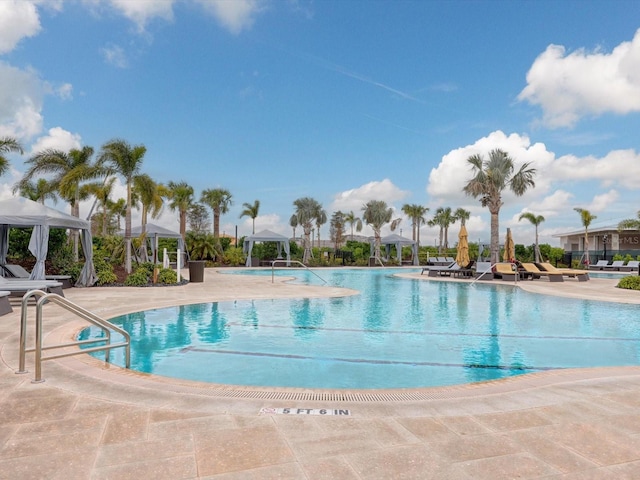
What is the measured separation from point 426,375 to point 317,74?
729 inches

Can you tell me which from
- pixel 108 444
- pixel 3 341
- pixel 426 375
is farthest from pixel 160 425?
pixel 3 341

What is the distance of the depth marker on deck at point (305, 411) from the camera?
363 centimetres

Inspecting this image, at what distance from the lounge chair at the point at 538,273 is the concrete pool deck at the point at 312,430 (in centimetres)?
1703

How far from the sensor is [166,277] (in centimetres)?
1717

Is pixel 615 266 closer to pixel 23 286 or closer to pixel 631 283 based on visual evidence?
pixel 631 283

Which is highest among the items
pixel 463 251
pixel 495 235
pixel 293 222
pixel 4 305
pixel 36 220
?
pixel 293 222

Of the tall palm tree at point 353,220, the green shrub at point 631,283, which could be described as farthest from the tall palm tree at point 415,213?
the green shrub at point 631,283

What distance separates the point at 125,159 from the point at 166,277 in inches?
197

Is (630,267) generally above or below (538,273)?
above

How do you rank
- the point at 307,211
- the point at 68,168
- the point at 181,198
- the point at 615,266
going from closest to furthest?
the point at 68,168 → the point at 615,266 → the point at 181,198 → the point at 307,211

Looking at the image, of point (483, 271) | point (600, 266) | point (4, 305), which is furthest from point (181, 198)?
point (600, 266)

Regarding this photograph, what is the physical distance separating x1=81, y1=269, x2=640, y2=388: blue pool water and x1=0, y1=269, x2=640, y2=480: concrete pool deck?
158 cm

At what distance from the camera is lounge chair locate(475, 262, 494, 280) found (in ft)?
69.4

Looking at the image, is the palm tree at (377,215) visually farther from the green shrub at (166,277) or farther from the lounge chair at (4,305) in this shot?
the lounge chair at (4,305)
